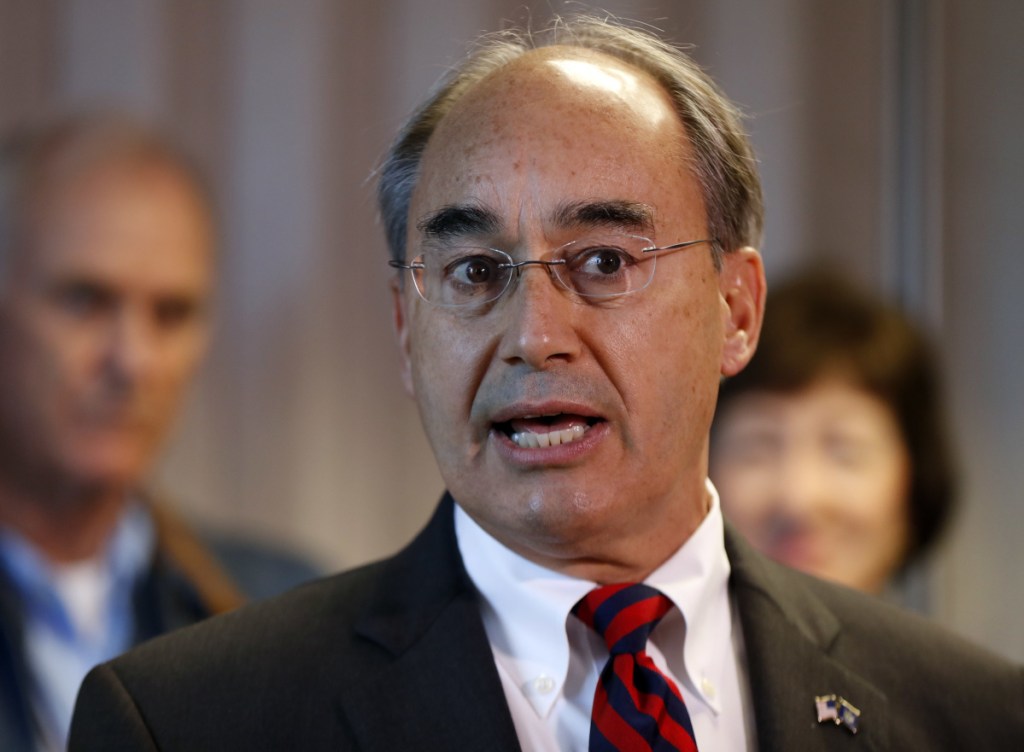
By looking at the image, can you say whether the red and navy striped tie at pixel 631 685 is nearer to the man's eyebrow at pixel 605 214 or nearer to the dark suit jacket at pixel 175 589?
the man's eyebrow at pixel 605 214

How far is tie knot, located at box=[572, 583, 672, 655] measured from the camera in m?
1.83

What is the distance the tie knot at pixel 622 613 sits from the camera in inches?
72.1

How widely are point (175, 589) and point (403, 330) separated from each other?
1346 millimetres

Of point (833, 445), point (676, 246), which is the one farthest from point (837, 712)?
point (833, 445)

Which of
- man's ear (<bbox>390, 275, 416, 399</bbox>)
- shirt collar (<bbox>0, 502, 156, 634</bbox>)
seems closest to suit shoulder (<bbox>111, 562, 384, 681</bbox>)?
man's ear (<bbox>390, 275, 416, 399</bbox>)

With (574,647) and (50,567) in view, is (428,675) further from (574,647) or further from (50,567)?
(50,567)

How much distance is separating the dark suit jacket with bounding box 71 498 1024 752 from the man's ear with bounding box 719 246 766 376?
27cm

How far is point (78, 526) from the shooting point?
3094mm

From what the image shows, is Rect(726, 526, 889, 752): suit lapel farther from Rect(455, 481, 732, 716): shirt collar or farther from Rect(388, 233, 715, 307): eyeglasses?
Rect(388, 233, 715, 307): eyeglasses

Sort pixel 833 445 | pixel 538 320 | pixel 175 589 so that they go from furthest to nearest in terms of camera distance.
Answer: pixel 833 445, pixel 175 589, pixel 538 320

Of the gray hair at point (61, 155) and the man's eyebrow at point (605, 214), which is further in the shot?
the gray hair at point (61, 155)

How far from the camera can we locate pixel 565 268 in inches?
72.0

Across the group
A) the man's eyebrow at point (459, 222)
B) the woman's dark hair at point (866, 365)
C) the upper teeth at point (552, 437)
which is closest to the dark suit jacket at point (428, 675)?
the upper teeth at point (552, 437)

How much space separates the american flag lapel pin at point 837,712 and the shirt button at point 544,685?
1.18 ft
